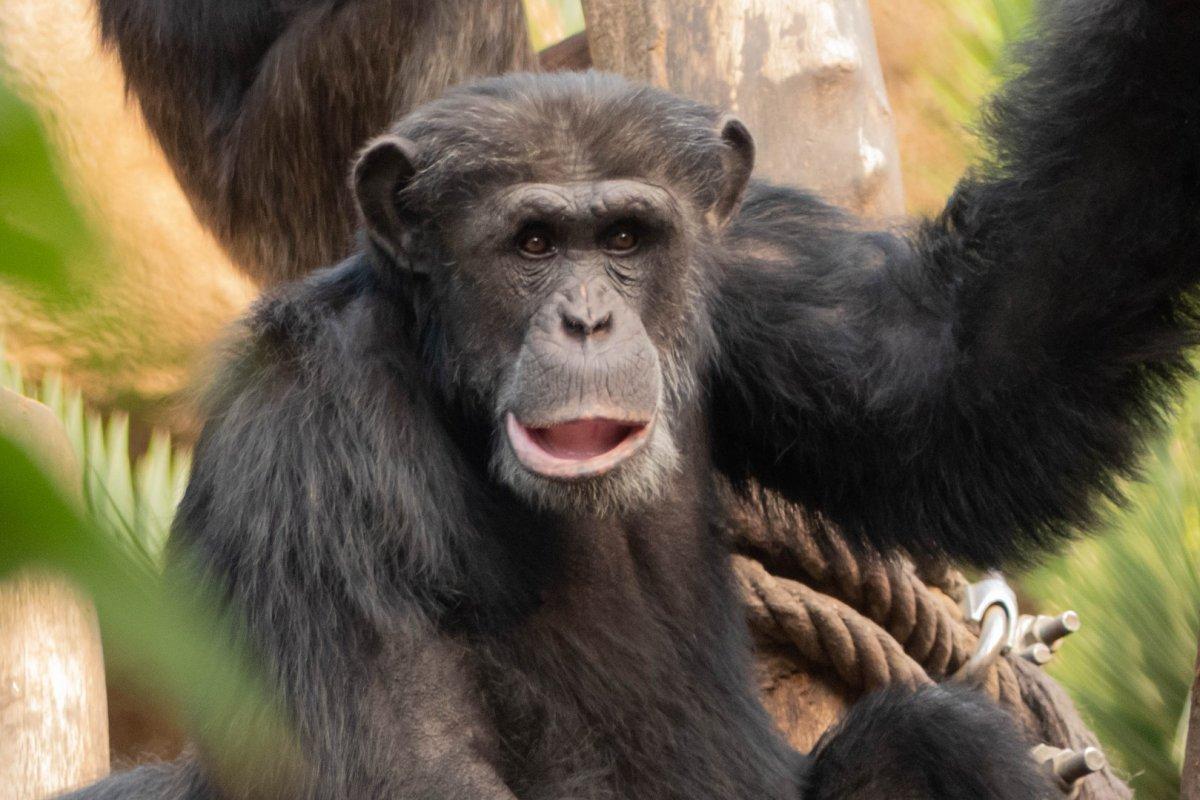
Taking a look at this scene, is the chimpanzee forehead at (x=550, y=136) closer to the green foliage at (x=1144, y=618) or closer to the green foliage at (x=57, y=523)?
the green foliage at (x=57, y=523)

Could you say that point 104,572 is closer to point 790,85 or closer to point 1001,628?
point 1001,628

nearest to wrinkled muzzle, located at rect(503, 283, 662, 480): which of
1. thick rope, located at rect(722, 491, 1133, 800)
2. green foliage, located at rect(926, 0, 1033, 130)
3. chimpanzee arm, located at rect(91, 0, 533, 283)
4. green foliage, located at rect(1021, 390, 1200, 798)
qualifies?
thick rope, located at rect(722, 491, 1133, 800)

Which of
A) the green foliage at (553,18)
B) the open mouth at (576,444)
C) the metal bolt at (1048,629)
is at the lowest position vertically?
the green foliage at (553,18)

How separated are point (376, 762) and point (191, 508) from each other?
2.26 ft

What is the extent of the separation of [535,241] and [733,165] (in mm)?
557

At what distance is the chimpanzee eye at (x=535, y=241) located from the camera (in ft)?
10.2

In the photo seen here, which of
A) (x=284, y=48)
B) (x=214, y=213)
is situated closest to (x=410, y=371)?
(x=284, y=48)

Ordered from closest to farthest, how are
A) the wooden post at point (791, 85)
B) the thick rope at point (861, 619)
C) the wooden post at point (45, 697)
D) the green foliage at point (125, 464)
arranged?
the thick rope at point (861, 619) < the wooden post at point (45, 697) < the wooden post at point (791, 85) < the green foliage at point (125, 464)

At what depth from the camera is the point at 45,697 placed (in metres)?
4.24

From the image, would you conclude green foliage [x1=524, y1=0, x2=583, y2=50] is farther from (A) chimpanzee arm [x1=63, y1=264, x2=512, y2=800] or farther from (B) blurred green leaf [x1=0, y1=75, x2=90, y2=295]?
(B) blurred green leaf [x1=0, y1=75, x2=90, y2=295]

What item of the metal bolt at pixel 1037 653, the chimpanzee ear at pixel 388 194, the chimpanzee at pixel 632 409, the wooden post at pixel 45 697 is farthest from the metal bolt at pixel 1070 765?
the wooden post at pixel 45 697

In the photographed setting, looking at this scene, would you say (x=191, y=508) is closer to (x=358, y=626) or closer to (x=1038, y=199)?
(x=358, y=626)

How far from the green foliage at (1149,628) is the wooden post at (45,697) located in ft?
17.9

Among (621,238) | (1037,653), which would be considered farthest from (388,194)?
(1037,653)
